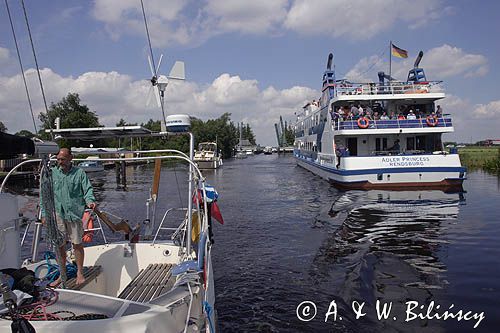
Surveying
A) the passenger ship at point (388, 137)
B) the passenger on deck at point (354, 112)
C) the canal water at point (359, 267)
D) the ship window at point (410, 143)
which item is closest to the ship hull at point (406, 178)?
the passenger ship at point (388, 137)

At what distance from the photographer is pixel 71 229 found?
607 cm

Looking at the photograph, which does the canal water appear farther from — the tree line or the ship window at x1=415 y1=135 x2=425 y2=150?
the tree line

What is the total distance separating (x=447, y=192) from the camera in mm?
22281

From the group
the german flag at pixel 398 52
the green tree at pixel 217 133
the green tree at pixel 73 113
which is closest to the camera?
the german flag at pixel 398 52

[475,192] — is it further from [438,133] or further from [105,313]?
[105,313]

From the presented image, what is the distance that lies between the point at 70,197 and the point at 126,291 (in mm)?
1644

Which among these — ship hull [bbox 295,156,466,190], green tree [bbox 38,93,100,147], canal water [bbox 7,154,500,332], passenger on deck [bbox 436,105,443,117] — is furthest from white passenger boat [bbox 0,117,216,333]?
green tree [bbox 38,93,100,147]

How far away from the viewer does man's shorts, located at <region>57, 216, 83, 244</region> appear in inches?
238

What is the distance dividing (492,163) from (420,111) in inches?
780

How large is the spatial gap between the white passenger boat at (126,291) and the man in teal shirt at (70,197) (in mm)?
551

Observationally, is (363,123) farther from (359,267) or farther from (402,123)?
(359,267)

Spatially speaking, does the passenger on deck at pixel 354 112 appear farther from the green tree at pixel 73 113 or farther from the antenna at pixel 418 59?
the green tree at pixel 73 113

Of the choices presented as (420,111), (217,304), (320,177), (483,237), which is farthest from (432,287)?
(320,177)

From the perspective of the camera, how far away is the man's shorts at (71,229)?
6.04 metres
